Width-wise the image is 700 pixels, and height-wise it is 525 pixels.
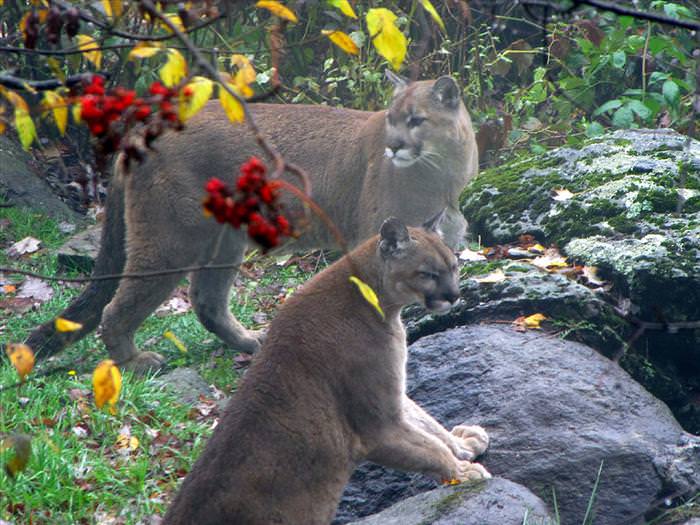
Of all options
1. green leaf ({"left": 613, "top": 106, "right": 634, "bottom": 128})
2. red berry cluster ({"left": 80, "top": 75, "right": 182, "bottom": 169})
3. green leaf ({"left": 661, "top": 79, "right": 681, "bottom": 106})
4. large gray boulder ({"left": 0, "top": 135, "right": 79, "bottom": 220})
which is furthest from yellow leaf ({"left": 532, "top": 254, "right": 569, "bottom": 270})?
large gray boulder ({"left": 0, "top": 135, "right": 79, "bottom": 220})

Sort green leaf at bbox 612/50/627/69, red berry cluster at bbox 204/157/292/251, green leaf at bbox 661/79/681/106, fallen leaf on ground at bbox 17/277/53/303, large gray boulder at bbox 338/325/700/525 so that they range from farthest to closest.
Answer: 1. green leaf at bbox 612/50/627/69
2. green leaf at bbox 661/79/681/106
3. fallen leaf on ground at bbox 17/277/53/303
4. large gray boulder at bbox 338/325/700/525
5. red berry cluster at bbox 204/157/292/251

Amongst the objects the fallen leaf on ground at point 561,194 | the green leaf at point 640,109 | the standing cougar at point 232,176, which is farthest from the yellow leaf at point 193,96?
the green leaf at point 640,109

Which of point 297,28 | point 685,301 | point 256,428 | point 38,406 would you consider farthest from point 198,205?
point 297,28

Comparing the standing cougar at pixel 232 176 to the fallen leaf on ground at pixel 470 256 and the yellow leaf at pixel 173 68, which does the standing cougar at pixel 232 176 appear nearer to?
the fallen leaf on ground at pixel 470 256

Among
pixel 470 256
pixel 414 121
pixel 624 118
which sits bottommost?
pixel 470 256

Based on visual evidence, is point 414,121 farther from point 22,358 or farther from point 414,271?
point 22,358

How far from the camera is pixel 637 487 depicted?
13.6 feet

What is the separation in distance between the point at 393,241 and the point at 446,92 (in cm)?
268

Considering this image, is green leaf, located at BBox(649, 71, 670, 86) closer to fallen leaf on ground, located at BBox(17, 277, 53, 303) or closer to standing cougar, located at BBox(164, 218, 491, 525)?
standing cougar, located at BBox(164, 218, 491, 525)

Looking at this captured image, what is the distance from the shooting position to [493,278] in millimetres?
5418

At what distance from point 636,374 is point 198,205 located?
2798mm

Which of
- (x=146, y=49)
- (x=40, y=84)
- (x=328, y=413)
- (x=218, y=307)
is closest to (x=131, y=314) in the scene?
(x=218, y=307)

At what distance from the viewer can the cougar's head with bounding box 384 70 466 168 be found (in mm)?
6684

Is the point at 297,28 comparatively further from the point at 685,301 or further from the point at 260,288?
the point at 685,301
